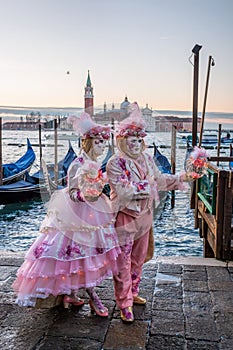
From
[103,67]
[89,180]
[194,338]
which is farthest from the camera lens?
[103,67]

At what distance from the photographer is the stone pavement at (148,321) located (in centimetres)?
209

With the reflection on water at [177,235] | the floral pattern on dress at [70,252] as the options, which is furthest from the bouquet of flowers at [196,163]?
the reflection on water at [177,235]

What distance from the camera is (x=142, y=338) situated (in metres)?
2.14

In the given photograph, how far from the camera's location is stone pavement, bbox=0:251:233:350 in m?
2.09

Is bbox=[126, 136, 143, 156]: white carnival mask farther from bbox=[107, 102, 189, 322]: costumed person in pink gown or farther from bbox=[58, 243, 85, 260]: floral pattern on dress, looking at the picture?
bbox=[58, 243, 85, 260]: floral pattern on dress

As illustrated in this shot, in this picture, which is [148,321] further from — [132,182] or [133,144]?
[133,144]

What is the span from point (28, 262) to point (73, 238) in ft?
0.99

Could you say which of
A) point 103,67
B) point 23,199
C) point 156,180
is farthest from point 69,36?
point 23,199

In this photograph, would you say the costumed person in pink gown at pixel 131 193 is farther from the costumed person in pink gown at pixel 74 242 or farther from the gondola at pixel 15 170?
the gondola at pixel 15 170

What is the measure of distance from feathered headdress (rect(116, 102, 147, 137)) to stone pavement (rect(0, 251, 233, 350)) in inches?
43.8

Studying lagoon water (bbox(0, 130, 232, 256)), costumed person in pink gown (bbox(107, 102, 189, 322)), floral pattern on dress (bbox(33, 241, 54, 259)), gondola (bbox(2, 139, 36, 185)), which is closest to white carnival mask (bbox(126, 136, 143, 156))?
costumed person in pink gown (bbox(107, 102, 189, 322))

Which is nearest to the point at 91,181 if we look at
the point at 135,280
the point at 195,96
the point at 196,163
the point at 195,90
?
the point at 196,163

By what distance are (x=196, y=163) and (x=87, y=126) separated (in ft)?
2.36

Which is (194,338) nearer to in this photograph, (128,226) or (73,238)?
(128,226)
